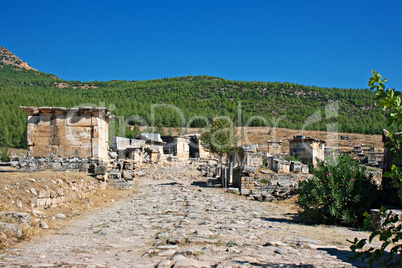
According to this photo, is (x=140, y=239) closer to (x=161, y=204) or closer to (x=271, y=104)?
(x=161, y=204)

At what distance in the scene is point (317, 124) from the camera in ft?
242

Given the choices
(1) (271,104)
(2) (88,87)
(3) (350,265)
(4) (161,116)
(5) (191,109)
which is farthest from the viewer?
(2) (88,87)

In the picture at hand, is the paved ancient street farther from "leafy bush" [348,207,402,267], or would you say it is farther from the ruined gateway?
the ruined gateway

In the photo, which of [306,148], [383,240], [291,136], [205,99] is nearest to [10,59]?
[205,99]

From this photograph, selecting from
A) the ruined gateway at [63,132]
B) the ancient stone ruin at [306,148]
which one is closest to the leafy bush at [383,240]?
the ruined gateway at [63,132]

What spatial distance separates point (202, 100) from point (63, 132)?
85699 millimetres

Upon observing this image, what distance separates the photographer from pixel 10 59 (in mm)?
129375

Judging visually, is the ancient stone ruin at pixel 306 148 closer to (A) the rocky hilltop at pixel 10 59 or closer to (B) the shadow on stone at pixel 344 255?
(B) the shadow on stone at pixel 344 255

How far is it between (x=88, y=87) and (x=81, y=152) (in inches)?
4192

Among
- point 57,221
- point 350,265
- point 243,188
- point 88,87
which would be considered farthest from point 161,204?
point 88,87

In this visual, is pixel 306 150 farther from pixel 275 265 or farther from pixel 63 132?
pixel 275 265

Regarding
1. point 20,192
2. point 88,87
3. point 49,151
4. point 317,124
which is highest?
point 88,87

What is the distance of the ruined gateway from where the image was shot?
43.5ft

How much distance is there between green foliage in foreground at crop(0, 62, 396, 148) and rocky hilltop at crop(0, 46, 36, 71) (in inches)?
373
